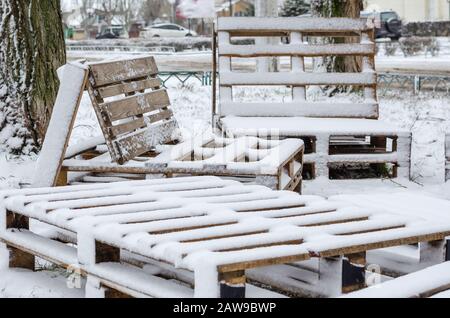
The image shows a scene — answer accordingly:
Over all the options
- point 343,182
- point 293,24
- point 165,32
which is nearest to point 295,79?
point 293,24

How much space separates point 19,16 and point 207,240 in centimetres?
482

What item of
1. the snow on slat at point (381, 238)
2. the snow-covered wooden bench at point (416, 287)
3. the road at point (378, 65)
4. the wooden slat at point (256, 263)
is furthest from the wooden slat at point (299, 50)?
the road at point (378, 65)

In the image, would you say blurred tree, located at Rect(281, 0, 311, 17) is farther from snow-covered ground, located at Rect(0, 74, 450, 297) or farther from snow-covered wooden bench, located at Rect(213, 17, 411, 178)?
snow-covered wooden bench, located at Rect(213, 17, 411, 178)

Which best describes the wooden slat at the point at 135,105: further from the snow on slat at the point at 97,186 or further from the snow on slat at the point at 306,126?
the snow on slat at the point at 97,186

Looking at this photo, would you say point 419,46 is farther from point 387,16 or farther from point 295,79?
point 295,79

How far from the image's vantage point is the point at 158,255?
3.58 meters

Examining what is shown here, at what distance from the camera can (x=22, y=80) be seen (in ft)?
26.2

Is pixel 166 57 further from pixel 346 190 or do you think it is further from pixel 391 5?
pixel 391 5

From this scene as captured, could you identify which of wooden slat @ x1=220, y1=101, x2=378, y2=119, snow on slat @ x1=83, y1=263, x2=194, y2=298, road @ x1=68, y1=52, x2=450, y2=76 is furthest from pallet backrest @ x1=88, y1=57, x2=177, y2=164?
road @ x1=68, y1=52, x2=450, y2=76

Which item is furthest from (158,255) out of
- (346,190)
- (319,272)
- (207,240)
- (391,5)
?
(391,5)

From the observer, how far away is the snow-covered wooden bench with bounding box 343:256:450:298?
353 centimetres

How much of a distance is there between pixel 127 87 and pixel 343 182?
2167mm

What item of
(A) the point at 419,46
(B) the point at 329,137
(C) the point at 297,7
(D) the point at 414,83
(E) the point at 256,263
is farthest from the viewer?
(C) the point at 297,7

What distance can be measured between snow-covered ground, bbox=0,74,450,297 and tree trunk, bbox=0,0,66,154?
0.23 metres
